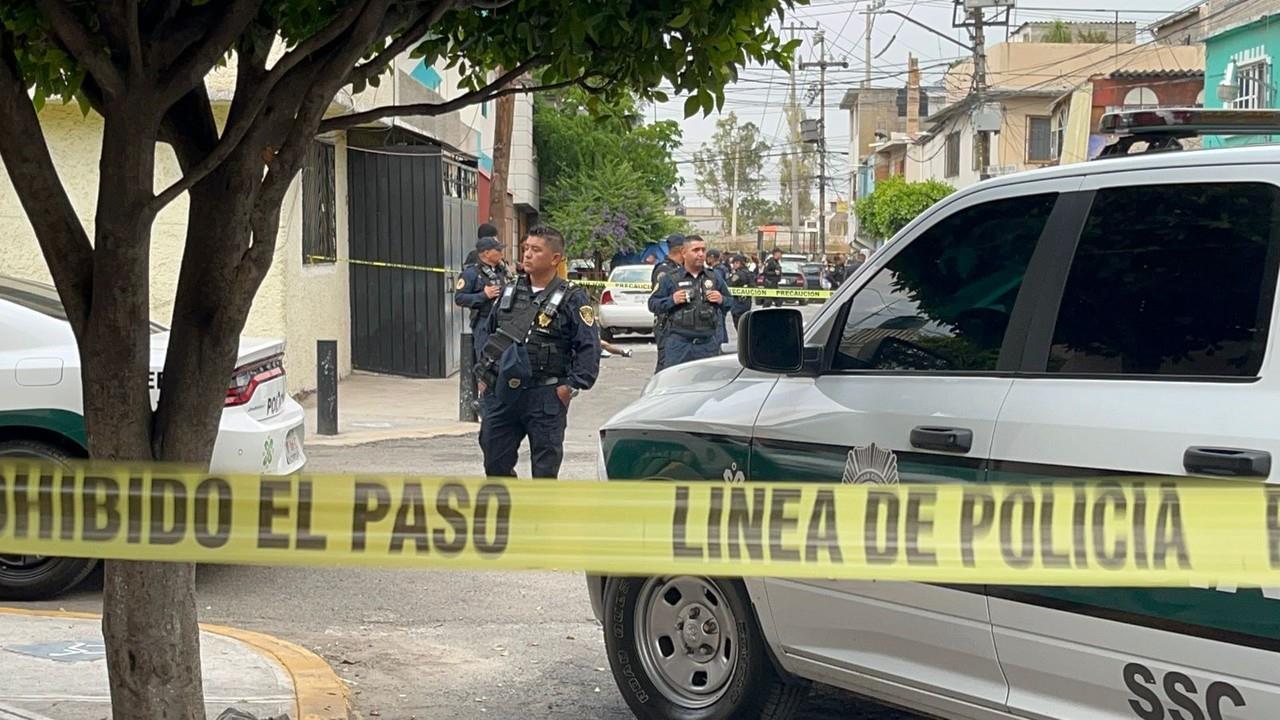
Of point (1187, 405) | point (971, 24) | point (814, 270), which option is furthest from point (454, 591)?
point (814, 270)

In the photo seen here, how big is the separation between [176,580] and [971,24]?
36.7 meters

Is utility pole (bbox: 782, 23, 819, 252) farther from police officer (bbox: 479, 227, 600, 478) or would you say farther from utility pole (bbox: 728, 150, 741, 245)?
police officer (bbox: 479, 227, 600, 478)

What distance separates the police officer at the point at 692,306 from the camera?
12953 mm

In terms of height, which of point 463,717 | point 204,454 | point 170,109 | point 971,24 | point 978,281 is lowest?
point 463,717

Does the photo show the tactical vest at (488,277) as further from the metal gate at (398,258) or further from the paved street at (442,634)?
the metal gate at (398,258)

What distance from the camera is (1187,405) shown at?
3.54 meters

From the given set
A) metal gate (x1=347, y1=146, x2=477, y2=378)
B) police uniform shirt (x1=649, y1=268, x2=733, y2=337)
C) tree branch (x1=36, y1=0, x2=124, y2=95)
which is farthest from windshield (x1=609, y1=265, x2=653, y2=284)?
tree branch (x1=36, y1=0, x2=124, y2=95)

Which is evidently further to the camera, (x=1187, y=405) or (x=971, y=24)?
(x=971, y=24)

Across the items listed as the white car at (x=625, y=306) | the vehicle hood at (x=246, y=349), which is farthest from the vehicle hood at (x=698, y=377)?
the white car at (x=625, y=306)

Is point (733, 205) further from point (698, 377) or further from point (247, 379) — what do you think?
point (698, 377)

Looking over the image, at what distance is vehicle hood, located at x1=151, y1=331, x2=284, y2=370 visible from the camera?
6880 millimetres

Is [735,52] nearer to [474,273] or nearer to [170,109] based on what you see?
[170,109]

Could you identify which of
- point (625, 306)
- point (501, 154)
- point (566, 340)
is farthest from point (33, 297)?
point (625, 306)

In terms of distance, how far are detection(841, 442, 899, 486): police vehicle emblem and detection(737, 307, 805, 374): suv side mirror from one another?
1.34 feet
